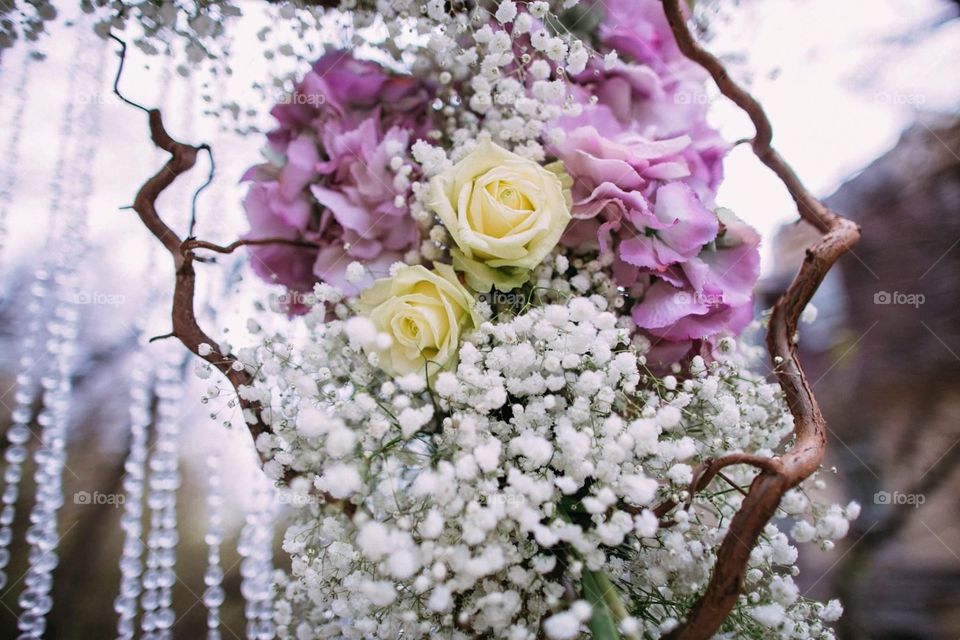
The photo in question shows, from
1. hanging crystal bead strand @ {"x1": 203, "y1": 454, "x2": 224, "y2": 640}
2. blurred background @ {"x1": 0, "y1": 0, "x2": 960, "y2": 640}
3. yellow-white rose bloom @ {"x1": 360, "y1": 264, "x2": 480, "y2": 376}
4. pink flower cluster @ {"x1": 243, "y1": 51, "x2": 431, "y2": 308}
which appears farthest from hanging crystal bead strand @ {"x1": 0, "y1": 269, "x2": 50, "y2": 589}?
yellow-white rose bloom @ {"x1": 360, "y1": 264, "x2": 480, "y2": 376}

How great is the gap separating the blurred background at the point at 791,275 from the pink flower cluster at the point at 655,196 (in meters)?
0.23

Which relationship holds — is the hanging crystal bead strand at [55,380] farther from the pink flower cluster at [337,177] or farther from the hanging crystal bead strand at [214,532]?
the pink flower cluster at [337,177]

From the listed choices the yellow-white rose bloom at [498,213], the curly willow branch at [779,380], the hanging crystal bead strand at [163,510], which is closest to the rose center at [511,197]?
the yellow-white rose bloom at [498,213]

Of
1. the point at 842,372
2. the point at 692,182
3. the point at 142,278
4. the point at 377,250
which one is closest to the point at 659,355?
the point at 692,182

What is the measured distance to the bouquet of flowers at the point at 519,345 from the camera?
1.17ft

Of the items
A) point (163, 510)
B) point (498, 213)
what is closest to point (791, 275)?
point (498, 213)

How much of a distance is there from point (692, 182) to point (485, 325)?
209mm

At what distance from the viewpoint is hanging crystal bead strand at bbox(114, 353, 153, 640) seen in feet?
2.51

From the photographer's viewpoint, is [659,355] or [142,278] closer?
[659,355]

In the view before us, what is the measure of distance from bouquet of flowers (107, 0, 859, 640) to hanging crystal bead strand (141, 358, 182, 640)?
0.34 meters

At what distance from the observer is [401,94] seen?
0.54 metres

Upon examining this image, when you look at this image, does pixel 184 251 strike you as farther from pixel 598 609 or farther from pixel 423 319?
pixel 598 609

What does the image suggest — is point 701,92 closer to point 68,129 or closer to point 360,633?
point 360,633

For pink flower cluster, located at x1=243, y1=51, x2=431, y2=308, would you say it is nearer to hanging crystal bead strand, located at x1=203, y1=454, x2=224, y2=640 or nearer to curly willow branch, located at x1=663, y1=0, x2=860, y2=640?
curly willow branch, located at x1=663, y1=0, x2=860, y2=640
